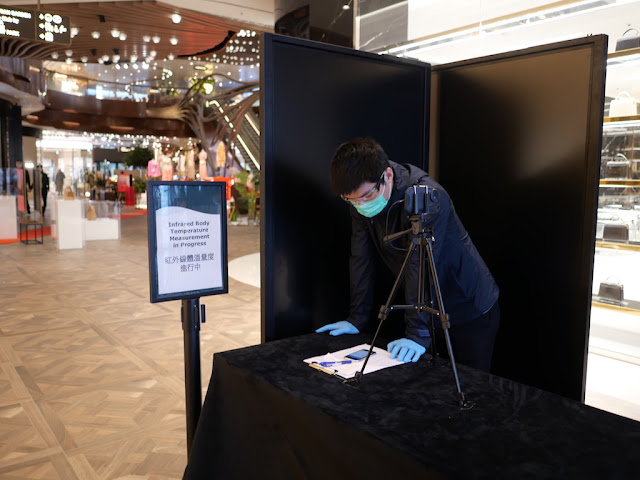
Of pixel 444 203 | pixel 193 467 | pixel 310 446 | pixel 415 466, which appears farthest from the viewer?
pixel 444 203

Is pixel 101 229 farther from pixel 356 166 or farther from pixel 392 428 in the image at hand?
pixel 392 428

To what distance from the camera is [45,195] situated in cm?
1479

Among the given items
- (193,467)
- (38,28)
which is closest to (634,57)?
(193,467)

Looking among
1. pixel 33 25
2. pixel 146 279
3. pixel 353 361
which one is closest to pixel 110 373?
pixel 353 361

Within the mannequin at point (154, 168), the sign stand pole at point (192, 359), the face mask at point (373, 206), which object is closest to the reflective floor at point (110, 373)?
the sign stand pole at point (192, 359)

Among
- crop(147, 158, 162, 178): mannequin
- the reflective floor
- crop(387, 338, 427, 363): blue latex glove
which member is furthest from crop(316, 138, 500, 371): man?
crop(147, 158, 162, 178): mannequin

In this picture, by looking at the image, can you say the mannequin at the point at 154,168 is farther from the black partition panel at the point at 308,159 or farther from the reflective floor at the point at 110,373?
the black partition panel at the point at 308,159

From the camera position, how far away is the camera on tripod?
142 cm

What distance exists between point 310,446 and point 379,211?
31.5 inches

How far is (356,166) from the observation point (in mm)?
1623

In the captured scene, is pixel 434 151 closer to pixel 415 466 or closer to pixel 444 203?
pixel 444 203

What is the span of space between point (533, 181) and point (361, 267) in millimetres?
1012

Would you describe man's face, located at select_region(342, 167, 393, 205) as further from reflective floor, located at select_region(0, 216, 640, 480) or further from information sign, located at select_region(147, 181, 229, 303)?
reflective floor, located at select_region(0, 216, 640, 480)

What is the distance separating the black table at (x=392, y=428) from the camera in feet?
3.72
